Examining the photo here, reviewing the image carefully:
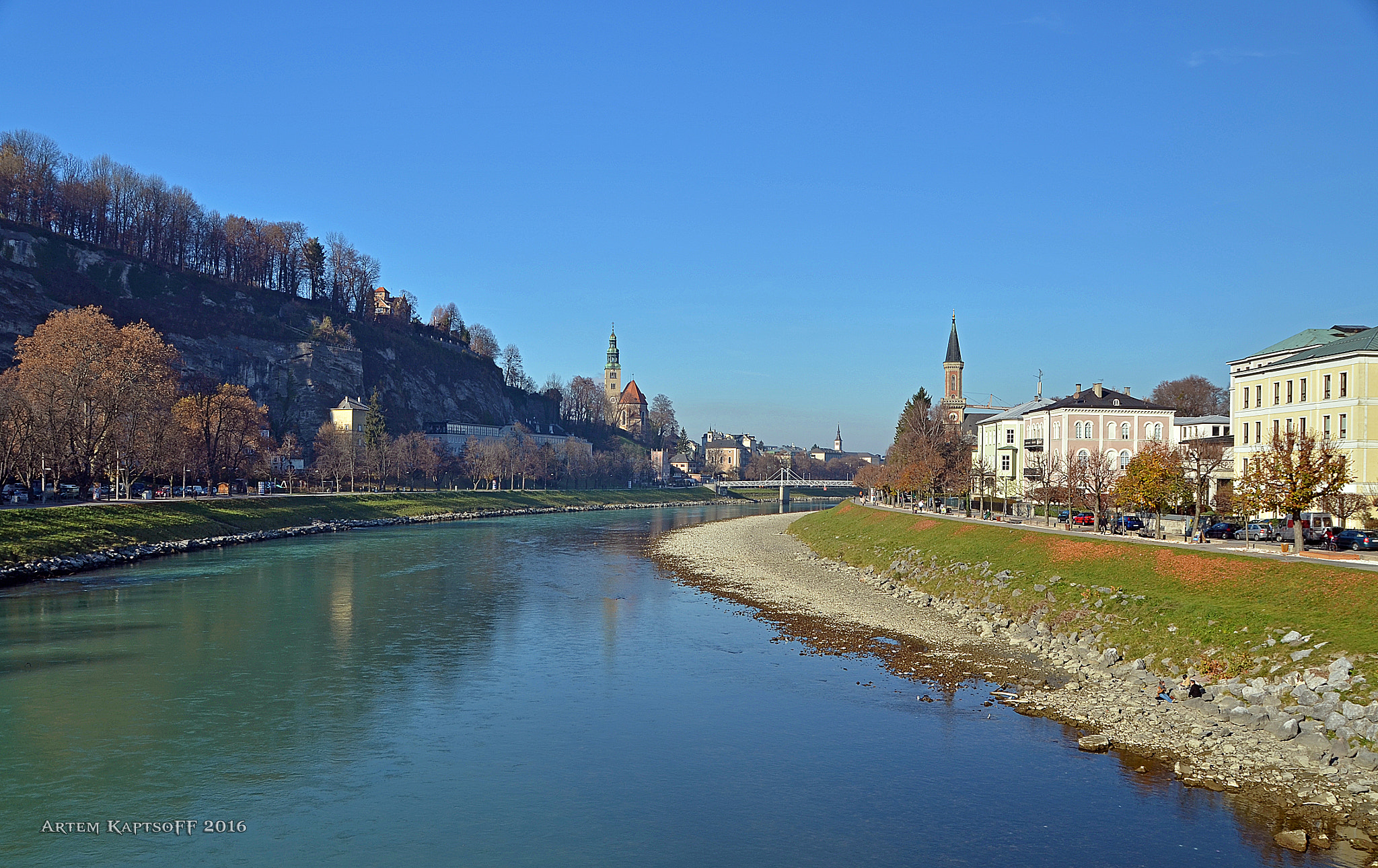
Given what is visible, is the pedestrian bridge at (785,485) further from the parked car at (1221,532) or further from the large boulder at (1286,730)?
the large boulder at (1286,730)

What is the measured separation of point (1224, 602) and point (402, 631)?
25137mm

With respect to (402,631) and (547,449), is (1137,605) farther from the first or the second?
(547,449)

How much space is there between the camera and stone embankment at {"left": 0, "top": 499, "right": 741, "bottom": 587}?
133 feet

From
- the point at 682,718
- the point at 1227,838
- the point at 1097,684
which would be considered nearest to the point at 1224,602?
the point at 1097,684

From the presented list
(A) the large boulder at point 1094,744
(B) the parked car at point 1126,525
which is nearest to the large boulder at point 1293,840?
(A) the large boulder at point 1094,744

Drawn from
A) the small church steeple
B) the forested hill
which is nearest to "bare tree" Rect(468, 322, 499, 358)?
the forested hill

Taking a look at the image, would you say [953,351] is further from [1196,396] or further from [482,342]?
[482,342]

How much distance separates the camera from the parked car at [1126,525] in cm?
4492

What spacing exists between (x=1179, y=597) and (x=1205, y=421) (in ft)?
183

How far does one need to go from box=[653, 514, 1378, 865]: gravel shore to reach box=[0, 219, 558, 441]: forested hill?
92662 millimetres

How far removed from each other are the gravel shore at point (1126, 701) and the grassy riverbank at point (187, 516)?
111 feet

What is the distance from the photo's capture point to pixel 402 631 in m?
30.7

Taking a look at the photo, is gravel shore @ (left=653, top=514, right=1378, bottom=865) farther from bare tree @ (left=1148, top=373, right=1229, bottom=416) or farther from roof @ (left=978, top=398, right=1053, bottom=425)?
bare tree @ (left=1148, top=373, right=1229, bottom=416)

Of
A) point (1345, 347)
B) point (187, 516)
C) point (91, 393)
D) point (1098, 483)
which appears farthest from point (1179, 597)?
point (91, 393)
